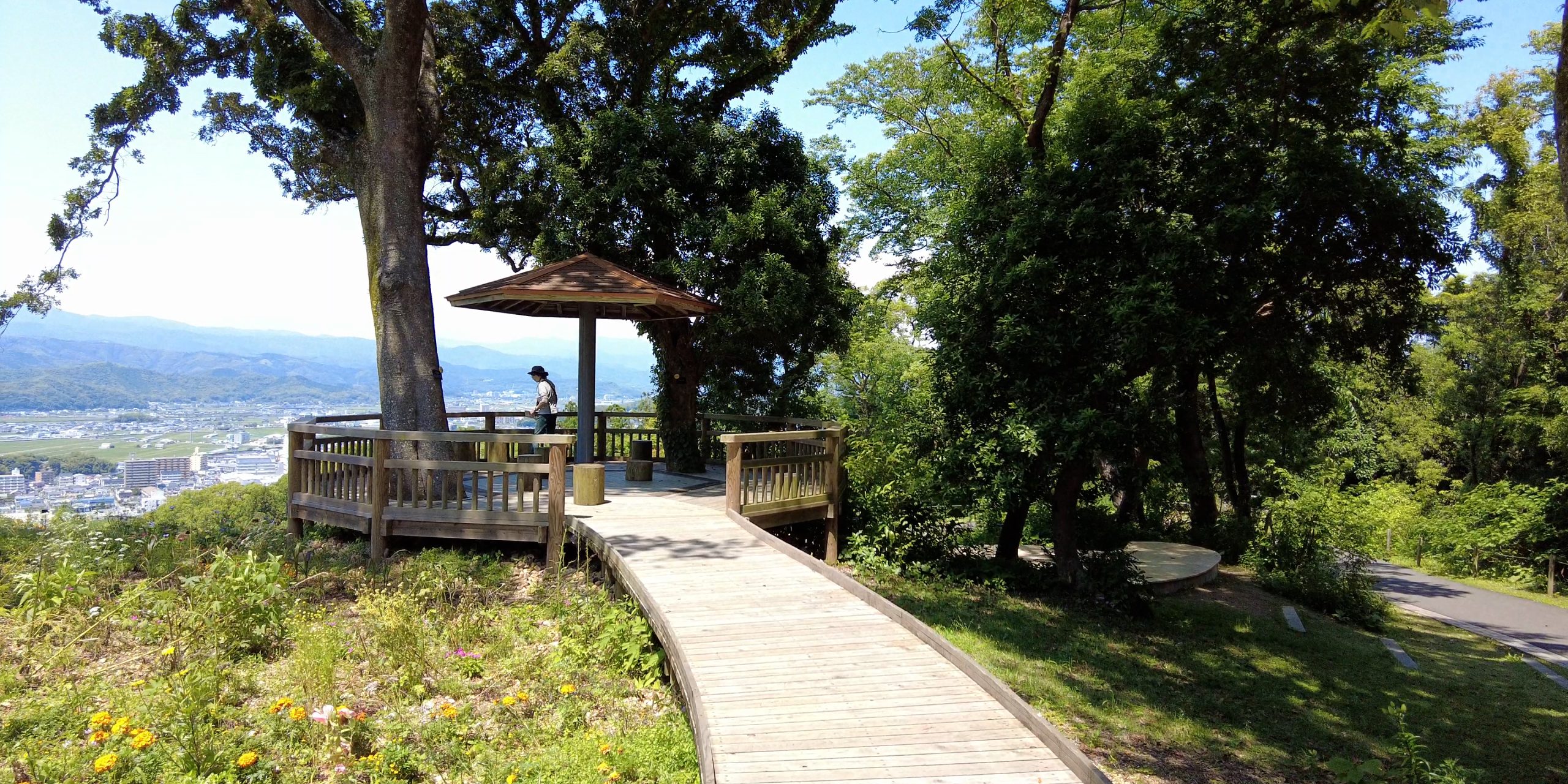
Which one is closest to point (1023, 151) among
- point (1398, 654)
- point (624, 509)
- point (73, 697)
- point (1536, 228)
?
point (624, 509)

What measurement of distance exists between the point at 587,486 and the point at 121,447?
116 feet

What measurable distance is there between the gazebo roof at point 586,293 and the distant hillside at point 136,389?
44965mm

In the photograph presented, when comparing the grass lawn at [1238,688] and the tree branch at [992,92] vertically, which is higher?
the tree branch at [992,92]

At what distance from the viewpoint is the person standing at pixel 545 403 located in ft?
39.3

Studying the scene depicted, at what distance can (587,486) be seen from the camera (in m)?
9.98

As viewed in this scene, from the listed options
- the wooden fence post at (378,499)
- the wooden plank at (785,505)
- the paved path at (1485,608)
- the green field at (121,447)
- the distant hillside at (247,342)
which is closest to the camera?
the wooden fence post at (378,499)

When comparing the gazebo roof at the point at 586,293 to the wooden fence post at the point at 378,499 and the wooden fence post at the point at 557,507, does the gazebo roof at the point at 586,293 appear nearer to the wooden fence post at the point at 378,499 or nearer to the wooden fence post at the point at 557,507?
the wooden fence post at the point at 378,499

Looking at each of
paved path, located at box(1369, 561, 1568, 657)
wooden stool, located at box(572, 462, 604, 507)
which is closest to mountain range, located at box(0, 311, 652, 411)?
wooden stool, located at box(572, 462, 604, 507)

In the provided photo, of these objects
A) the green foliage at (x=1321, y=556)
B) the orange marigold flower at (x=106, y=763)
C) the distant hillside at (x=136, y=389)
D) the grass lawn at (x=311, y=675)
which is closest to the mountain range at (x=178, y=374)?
the distant hillside at (x=136, y=389)

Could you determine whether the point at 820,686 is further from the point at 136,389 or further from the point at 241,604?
the point at 136,389

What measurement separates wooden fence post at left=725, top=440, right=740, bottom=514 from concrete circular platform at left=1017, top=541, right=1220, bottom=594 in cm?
519

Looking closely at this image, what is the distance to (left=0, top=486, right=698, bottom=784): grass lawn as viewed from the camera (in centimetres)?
409

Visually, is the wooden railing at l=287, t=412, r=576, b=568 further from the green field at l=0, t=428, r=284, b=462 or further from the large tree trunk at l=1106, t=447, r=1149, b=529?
the green field at l=0, t=428, r=284, b=462

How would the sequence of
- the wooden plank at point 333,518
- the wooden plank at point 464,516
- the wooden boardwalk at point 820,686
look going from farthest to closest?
the wooden plank at point 333,518 < the wooden plank at point 464,516 < the wooden boardwalk at point 820,686
